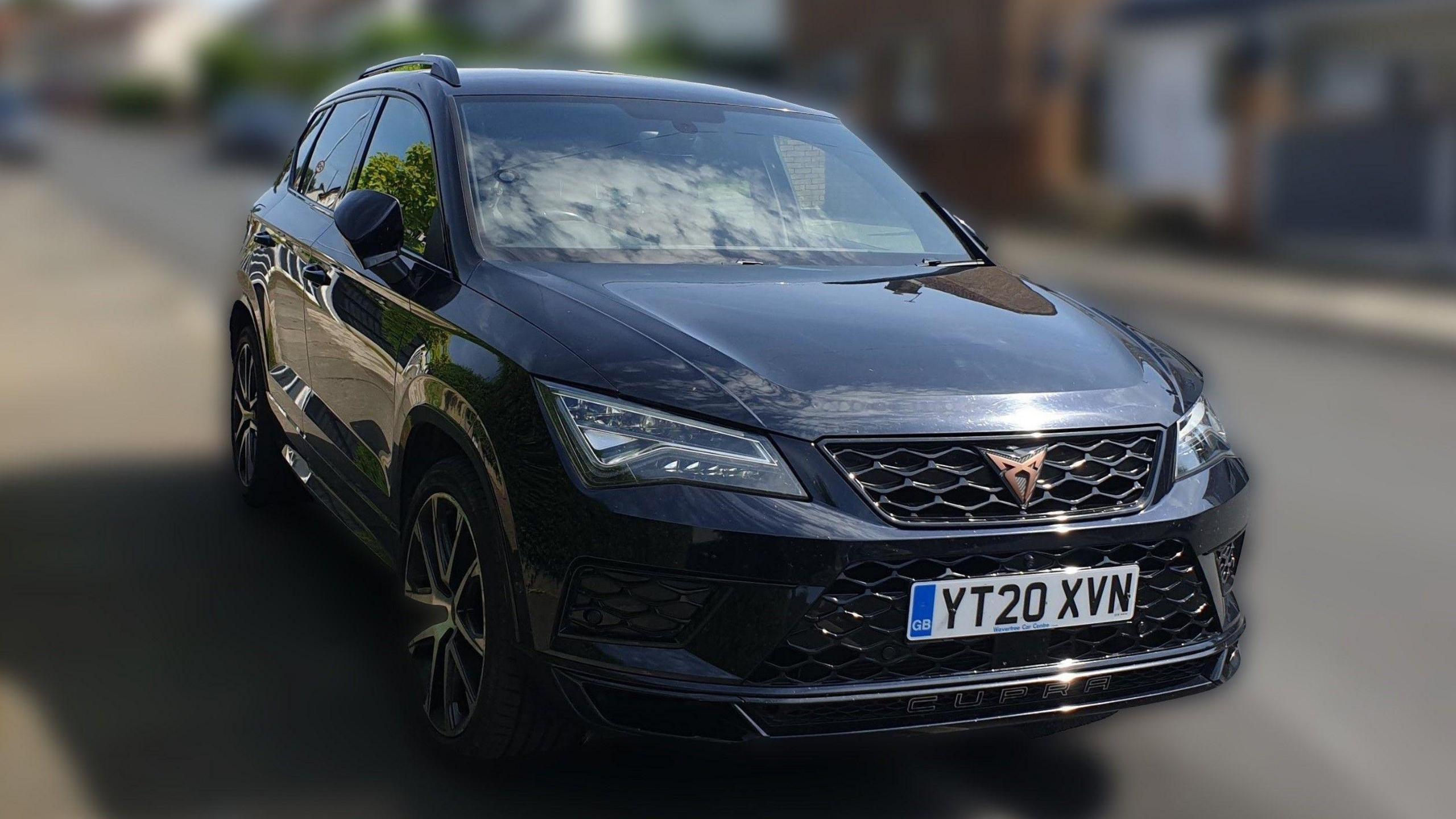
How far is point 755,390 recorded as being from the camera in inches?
136

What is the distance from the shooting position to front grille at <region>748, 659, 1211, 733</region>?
333 cm

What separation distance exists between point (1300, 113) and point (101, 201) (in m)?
18.5

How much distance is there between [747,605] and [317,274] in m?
2.42

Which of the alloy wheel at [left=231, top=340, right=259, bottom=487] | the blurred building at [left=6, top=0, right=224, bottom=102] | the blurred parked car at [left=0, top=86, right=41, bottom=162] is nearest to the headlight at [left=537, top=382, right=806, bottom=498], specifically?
the alloy wheel at [left=231, top=340, right=259, bottom=487]

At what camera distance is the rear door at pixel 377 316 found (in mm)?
4312

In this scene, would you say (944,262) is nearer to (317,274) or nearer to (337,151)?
(317,274)

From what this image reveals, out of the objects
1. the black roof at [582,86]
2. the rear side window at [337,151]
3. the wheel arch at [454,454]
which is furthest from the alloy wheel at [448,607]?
the rear side window at [337,151]

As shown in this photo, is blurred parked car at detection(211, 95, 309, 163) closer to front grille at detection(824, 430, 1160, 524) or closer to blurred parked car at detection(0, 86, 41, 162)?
blurred parked car at detection(0, 86, 41, 162)

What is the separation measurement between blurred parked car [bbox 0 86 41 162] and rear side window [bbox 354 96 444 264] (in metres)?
39.8

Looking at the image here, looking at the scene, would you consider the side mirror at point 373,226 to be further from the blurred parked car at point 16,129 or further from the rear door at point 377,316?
the blurred parked car at point 16,129

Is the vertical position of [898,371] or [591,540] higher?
[898,371]

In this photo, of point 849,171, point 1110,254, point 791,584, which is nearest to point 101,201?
point 1110,254

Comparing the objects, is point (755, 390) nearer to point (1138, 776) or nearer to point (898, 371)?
point (898, 371)

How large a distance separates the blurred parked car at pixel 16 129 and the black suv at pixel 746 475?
4056cm
